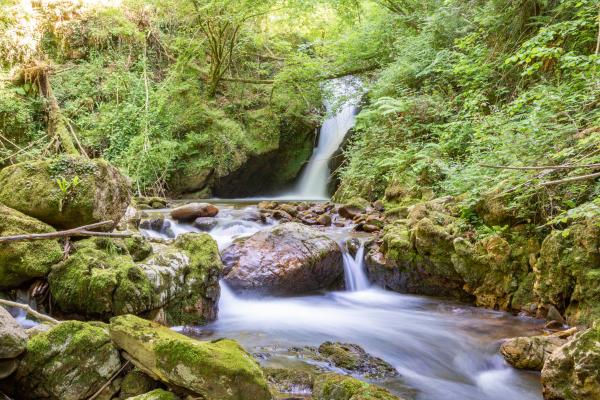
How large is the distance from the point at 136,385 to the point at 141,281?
4.89ft

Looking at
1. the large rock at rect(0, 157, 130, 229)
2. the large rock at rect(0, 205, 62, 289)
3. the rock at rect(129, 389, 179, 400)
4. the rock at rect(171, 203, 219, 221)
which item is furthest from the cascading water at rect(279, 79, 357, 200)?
the rock at rect(129, 389, 179, 400)

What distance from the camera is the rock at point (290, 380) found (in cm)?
328

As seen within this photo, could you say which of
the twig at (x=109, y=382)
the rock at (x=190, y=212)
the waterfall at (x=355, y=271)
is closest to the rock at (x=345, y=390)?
the twig at (x=109, y=382)

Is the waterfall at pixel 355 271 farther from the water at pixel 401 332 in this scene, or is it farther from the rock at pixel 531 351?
the rock at pixel 531 351

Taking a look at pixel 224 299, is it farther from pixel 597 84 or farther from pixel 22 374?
pixel 597 84

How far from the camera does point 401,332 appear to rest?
504cm

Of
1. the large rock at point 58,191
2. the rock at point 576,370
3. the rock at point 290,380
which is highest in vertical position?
the large rock at point 58,191

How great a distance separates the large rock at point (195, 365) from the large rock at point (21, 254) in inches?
62.9

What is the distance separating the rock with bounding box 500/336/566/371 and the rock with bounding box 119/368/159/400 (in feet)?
10.4

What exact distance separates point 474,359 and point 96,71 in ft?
43.2

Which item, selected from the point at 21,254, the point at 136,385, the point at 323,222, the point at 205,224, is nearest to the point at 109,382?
the point at 136,385

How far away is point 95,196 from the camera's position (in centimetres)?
456

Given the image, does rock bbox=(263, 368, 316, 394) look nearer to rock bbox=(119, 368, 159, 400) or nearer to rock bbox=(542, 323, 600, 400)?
rock bbox=(119, 368, 159, 400)

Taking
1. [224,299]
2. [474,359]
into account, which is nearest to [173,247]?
[224,299]
